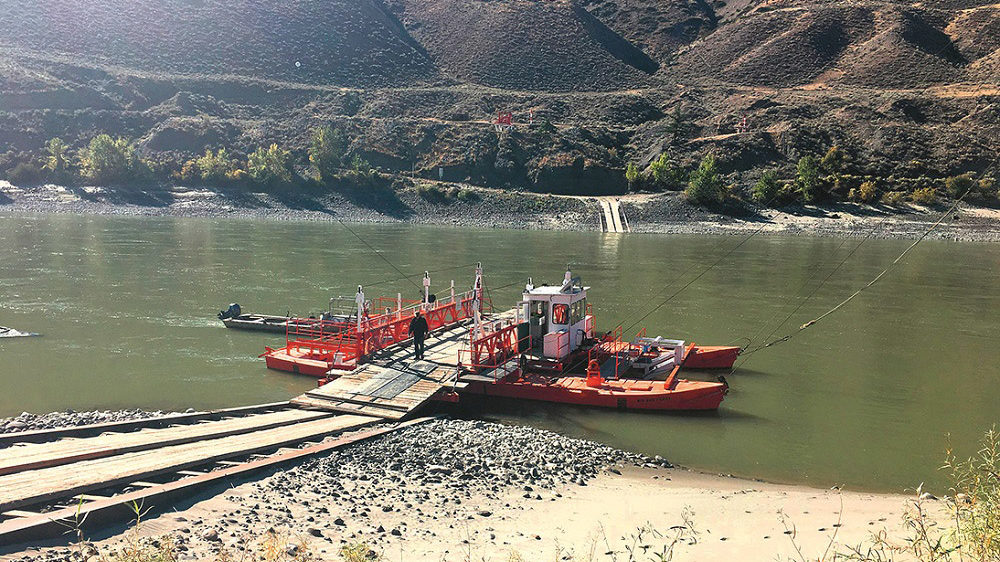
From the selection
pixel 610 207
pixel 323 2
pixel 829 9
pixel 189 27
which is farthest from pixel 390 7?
pixel 610 207

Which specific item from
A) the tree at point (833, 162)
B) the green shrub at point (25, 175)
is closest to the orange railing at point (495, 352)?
the tree at point (833, 162)

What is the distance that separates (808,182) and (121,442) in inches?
2993

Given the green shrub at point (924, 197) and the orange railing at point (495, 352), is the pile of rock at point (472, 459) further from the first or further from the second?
the green shrub at point (924, 197)

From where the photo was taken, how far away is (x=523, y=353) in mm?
18641

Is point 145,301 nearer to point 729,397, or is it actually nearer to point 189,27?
point 729,397

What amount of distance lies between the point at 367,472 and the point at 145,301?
76.6 ft

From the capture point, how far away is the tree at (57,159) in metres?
86.0

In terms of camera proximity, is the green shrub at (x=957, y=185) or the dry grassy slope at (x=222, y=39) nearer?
the green shrub at (x=957, y=185)

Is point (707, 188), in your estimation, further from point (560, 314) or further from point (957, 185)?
point (560, 314)

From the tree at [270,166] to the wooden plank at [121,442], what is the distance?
7800 centimetres

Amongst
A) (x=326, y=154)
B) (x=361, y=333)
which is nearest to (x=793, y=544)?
(x=361, y=333)

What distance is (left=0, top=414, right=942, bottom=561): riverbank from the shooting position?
8.05 m

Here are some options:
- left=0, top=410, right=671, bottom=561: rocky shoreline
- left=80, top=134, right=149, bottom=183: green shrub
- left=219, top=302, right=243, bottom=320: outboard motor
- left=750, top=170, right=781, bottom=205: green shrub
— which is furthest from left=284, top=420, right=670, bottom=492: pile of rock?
left=80, top=134, right=149, bottom=183: green shrub

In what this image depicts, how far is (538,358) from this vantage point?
61.8 feet
